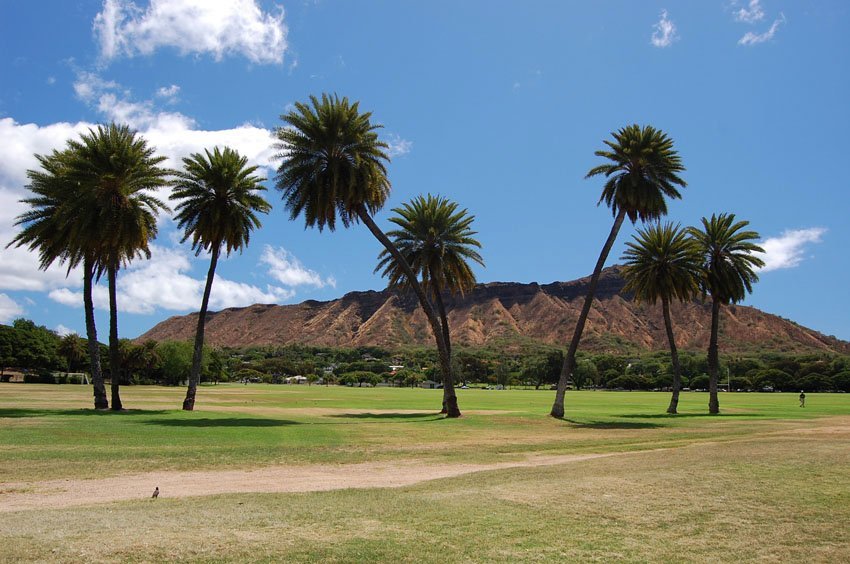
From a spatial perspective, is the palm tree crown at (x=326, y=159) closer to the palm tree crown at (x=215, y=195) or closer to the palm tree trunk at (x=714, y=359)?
the palm tree crown at (x=215, y=195)

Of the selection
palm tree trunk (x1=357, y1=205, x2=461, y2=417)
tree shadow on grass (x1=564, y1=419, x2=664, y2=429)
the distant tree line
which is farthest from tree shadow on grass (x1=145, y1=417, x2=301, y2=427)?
the distant tree line

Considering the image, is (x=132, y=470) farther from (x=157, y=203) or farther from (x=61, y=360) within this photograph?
(x=61, y=360)

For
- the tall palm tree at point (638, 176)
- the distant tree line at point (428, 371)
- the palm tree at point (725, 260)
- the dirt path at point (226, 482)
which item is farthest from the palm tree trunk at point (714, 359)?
the distant tree line at point (428, 371)

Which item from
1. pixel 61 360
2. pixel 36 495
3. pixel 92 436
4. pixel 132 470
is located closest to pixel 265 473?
pixel 132 470

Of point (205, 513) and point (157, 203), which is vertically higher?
point (157, 203)

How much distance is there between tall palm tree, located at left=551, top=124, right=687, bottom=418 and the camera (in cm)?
4184

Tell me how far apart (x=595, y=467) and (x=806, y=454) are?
6884mm

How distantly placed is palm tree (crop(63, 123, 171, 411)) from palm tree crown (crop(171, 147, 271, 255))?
1378 mm

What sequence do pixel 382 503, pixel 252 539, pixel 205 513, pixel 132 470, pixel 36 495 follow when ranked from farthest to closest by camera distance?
pixel 132 470 < pixel 36 495 < pixel 382 503 < pixel 205 513 < pixel 252 539

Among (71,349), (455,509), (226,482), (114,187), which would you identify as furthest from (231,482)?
(71,349)

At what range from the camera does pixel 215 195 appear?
38.5m

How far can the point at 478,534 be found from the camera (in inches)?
378

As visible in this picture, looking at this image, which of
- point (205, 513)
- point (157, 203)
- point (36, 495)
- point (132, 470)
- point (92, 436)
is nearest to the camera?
point (205, 513)

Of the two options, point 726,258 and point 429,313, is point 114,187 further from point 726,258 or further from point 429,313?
point 726,258
